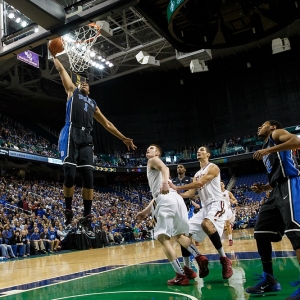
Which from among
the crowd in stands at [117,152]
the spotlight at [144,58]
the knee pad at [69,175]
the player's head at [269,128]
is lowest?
the knee pad at [69,175]

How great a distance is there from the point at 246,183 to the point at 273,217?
26.5 meters

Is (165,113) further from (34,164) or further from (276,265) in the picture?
(276,265)

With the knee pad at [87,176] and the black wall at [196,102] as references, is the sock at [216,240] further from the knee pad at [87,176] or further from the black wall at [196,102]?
the black wall at [196,102]

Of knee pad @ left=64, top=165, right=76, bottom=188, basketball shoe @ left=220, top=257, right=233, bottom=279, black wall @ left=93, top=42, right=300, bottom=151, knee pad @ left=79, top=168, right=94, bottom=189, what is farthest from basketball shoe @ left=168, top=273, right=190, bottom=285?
black wall @ left=93, top=42, right=300, bottom=151

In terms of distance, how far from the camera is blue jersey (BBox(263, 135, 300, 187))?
333 cm

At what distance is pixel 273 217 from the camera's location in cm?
349

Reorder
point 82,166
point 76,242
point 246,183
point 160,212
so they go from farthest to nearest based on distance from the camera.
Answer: point 246,183 → point 76,242 → point 160,212 → point 82,166

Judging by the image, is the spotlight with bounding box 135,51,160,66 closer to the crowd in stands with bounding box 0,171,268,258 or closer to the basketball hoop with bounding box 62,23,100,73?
the crowd in stands with bounding box 0,171,268,258

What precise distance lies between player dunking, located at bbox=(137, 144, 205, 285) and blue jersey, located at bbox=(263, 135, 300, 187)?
3.99 feet

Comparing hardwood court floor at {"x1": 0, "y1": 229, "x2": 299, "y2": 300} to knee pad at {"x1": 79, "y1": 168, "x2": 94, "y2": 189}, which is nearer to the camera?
hardwood court floor at {"x1": 0, "y1": 229, "x2": 299, "y2": 300}

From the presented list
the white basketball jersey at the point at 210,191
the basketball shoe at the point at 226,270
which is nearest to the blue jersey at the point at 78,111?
the white basketball jersey at the point at 210,191

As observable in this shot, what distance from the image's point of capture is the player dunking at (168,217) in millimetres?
4207

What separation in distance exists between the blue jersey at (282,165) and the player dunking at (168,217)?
1217mm

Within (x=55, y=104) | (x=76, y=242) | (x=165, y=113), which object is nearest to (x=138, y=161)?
(x=165, y=113)
